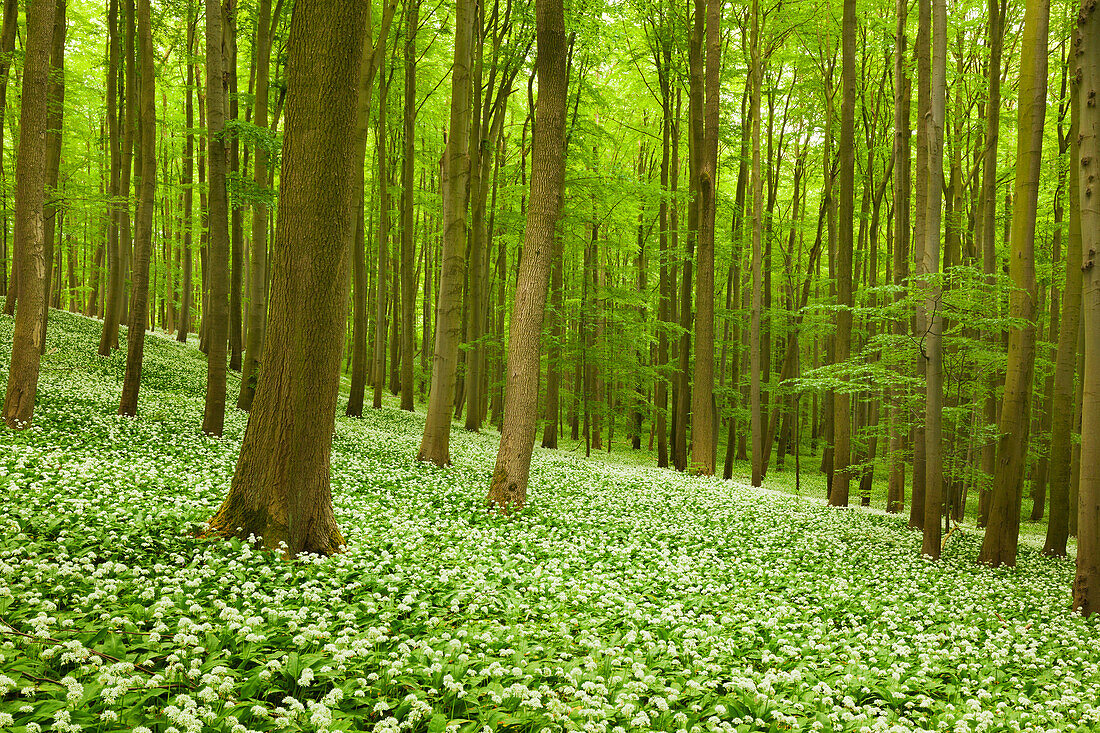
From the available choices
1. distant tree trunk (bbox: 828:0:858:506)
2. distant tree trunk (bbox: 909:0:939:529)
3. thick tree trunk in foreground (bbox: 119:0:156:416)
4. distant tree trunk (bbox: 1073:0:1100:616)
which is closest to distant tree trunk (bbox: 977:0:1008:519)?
distant tree trunk (bbox: 909:0:939:529)

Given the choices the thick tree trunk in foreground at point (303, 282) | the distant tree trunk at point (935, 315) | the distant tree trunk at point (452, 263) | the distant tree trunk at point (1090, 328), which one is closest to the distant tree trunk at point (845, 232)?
the distant tree trunk at point (935, 315)

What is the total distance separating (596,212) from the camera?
845 inches

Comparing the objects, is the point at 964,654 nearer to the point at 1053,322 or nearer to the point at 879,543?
the point at 879,543

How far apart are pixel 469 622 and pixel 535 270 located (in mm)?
5898

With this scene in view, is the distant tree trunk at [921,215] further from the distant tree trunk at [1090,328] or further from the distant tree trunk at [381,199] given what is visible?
the distant tree trunk at [381,199]

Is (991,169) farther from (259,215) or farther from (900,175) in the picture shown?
(259,215)

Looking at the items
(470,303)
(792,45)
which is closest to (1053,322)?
(792,45)

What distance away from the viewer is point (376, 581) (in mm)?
5289

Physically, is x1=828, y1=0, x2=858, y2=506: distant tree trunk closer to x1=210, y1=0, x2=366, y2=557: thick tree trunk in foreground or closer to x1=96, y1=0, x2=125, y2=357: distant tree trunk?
x1=210, y1=0, x2=366, y2=557: thick tree trunk in foreground

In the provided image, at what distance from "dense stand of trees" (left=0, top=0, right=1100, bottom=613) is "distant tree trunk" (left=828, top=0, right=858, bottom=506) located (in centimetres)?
8

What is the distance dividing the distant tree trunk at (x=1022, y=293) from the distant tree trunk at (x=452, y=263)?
30.2 feet

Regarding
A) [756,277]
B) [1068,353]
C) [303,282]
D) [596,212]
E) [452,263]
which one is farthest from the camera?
[596,212]

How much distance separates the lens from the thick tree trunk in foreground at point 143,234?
11.3 metres

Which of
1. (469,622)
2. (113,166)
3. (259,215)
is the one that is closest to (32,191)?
(259,215)
